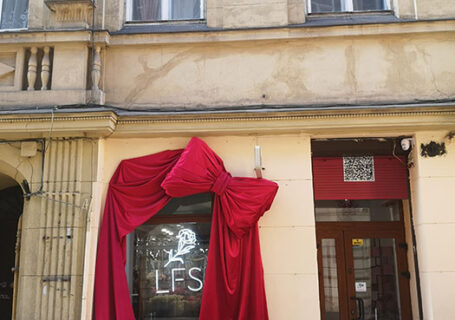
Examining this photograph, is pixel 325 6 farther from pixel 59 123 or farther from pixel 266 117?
pixel 59 123

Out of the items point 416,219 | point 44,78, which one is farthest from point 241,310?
point 44,78

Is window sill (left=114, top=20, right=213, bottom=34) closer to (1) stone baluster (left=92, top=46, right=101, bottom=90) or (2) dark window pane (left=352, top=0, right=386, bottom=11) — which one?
(1) stone baluster (left=92, top=46, right=101, bottom=90)

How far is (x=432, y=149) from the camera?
7.27 m

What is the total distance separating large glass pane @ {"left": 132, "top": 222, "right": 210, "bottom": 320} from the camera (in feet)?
24.6

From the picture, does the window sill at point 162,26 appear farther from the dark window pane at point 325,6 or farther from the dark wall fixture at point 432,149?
the dark wall fixture at point 432,149

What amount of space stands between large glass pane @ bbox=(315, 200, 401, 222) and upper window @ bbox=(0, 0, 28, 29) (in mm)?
5648

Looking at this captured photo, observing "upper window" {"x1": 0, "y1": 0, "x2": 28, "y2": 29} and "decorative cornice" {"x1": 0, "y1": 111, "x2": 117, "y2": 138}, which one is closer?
"decorative cornice" {"x1": 0, "y1": 111, "x2": 117, "y2": 138}

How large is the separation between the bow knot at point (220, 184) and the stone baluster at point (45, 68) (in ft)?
9.79

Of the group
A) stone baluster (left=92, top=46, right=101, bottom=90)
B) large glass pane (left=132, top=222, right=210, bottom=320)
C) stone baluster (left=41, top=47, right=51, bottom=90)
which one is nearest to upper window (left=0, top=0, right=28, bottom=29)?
stone baluster (left=41, top=47, right=51, bottom=90)

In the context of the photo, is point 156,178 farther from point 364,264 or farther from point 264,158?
point 364,264

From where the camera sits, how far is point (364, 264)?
802 centimetres

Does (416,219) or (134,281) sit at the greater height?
(416,219)

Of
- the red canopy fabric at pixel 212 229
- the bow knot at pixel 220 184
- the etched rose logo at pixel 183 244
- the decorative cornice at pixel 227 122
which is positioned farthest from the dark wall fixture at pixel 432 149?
the etched rose logo at pixel 183 244

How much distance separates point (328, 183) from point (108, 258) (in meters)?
3.44
